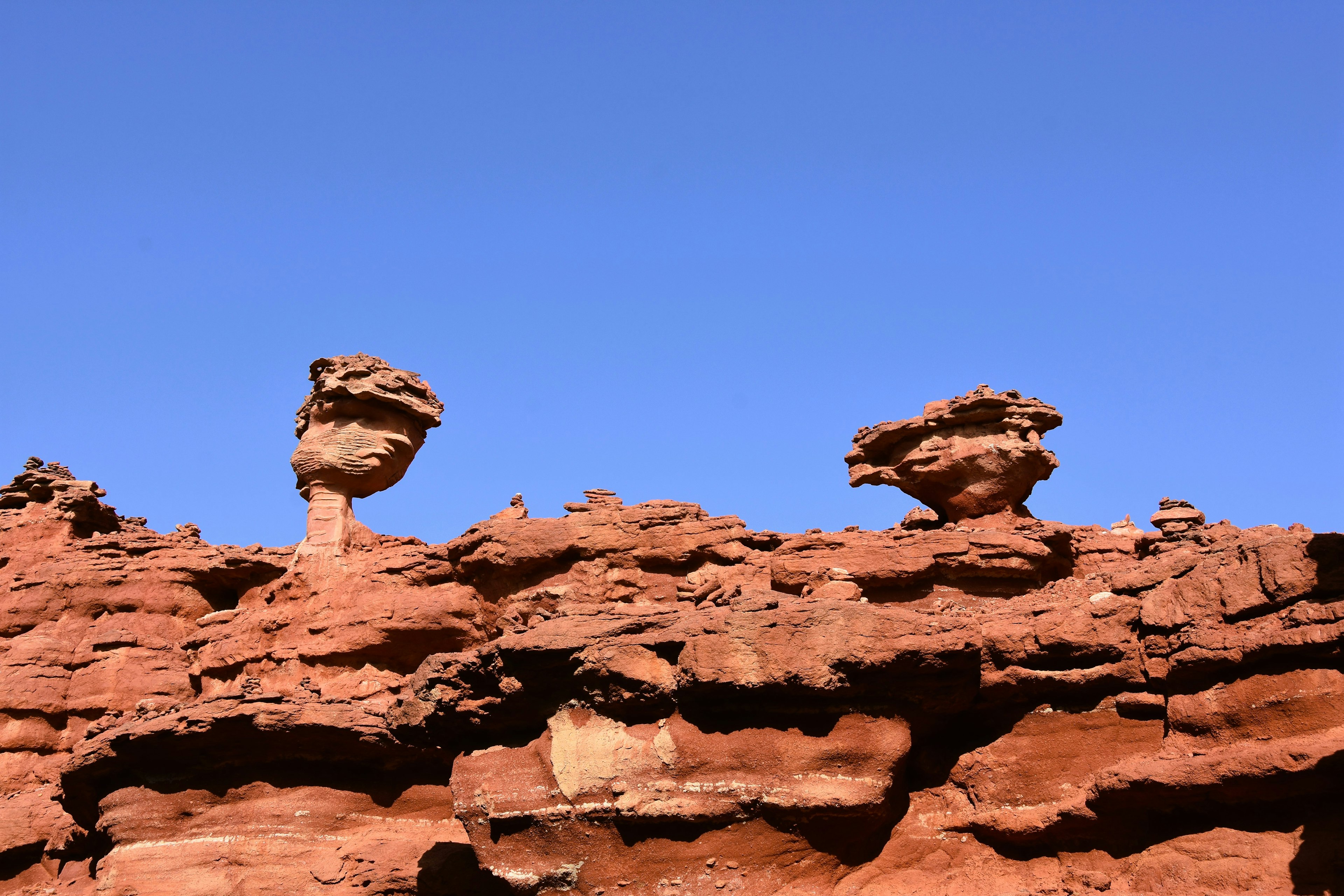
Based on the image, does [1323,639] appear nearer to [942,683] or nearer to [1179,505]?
[942,683]

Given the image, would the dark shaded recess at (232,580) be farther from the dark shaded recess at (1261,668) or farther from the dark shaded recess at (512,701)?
the dark shaded recess at (1261,668)

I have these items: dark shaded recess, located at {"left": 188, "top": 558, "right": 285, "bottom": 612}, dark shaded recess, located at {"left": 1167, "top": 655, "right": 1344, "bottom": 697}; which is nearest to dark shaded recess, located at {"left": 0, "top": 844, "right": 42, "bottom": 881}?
dark shaded recess, located at {"left": 188, "top": 558, "right": 285, "bottom": 612}

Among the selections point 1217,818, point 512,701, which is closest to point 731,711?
point 512,701

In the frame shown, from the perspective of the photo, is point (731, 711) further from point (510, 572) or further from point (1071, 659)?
point (510, 572)

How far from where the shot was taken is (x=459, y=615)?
16.8 metres

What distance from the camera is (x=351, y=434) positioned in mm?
19703

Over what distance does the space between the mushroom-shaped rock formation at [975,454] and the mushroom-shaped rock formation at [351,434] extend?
7727mm

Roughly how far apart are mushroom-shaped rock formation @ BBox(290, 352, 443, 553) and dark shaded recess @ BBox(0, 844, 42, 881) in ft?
18.3

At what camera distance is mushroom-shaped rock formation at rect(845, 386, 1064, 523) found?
16766 millimetres

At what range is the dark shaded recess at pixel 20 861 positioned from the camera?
1688 centimetres

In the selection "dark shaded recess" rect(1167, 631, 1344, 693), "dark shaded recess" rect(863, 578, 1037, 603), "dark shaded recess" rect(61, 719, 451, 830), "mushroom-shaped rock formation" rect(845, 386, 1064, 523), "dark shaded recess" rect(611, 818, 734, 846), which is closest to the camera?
"dark shaded recess" rect(1167, 631, 1344, 693)

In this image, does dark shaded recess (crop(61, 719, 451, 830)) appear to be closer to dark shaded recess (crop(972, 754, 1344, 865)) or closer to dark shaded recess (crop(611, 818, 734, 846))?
dark shaded recess (crop(611, 818, 734, 846))

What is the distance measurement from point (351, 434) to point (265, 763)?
20.5 ft

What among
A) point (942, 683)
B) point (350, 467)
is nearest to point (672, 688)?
point (942, 683)
